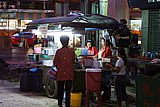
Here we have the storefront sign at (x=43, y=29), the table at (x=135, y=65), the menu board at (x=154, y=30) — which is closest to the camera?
the table at (x=135, y=65)

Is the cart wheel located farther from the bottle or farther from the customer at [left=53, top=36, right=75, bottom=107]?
the customer at [left=53, top=36, right=75, bottom=107]

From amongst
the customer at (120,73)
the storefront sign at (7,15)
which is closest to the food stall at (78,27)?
the customer at (120,73)

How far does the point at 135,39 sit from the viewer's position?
1480cm

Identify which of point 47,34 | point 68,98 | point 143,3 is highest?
point 143,3

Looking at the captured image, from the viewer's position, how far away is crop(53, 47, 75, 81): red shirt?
940 cm

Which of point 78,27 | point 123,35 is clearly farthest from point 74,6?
point 78,27

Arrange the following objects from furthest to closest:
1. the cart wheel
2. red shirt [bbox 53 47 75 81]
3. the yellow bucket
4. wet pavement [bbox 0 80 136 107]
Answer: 1. the cart wheel
2. wet pavement [bbox 0 80 136 107]
3. the yellow bucket
4. red shirt [bbox 53 47 75 81]

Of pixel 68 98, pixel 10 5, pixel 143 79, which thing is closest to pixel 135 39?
pixel 68 98

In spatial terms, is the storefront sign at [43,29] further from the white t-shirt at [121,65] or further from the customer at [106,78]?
the white t-shirt at [121,65]

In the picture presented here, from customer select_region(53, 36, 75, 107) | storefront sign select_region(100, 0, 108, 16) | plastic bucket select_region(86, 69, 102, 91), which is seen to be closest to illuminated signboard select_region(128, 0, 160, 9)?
plastic bucket select_region(86, 69, 102, 91)

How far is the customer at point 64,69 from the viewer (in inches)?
371

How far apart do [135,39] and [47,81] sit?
177 inches

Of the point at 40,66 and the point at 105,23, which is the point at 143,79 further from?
the point at 40,66

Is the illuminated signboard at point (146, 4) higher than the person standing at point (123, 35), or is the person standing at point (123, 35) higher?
the illuminated signboard at point (146, 4)
